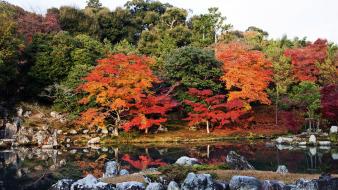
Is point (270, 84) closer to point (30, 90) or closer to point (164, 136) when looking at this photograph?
point (164, 136)

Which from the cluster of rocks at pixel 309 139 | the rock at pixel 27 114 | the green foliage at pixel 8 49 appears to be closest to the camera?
the cluster of rocks at pixel 309 139

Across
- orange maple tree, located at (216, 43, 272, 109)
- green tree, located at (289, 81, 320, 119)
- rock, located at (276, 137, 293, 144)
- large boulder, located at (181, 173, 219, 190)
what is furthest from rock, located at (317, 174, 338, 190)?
orange maple tree, located at (216, 43, 272, 109)

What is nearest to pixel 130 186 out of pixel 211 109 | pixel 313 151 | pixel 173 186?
pixel 173 186

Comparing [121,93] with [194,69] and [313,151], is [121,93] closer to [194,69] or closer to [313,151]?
[194,69]

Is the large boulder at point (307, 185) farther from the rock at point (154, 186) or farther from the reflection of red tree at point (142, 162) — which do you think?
the reflection of red tree at point (142, 162)

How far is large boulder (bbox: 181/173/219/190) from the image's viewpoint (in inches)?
459

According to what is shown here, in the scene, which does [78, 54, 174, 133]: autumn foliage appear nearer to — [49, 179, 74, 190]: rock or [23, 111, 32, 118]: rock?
[23, 111, 32, 118]: rock

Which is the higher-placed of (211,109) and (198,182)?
(211,109)

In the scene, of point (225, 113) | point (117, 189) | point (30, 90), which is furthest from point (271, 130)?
point (117, 189)

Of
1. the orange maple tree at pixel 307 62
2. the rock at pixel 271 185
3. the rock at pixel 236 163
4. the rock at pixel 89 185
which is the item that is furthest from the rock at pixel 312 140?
the rock at pixel 89 185

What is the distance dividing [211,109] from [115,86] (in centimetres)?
692

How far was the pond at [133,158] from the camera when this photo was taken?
1686 cm

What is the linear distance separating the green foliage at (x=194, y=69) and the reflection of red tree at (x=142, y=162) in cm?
1156

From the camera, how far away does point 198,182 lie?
38.3ft
